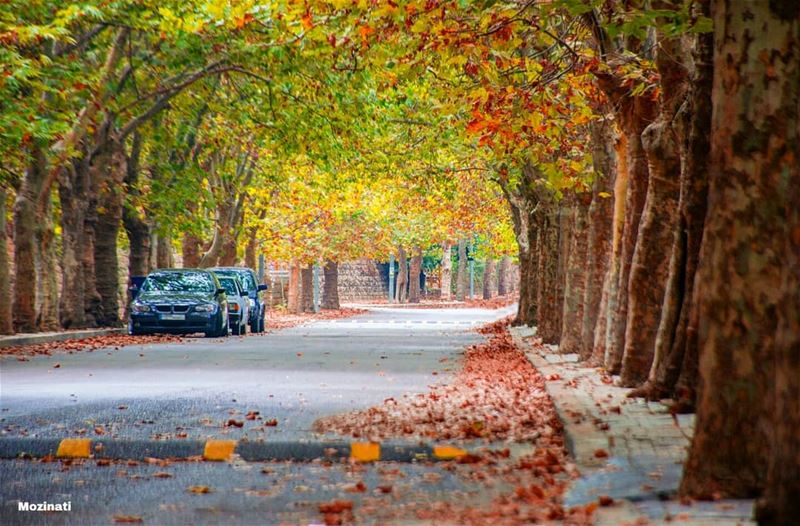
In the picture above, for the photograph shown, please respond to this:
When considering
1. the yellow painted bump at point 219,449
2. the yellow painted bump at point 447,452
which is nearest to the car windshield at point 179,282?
the yellow painted bump at point 219,449

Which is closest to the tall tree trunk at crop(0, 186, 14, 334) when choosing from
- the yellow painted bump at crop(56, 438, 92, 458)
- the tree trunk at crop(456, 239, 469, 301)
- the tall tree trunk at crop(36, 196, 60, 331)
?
the tall tree trunk at crop(36, 196, 60, 331)

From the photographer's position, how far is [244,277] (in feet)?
123

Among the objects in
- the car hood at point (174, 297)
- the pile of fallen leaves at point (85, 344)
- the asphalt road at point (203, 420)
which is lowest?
the pile of fallen leaves at point (85, 344)

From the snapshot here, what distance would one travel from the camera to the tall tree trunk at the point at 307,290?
61125 mm

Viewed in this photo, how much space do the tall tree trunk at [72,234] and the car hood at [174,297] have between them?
1.77 metres

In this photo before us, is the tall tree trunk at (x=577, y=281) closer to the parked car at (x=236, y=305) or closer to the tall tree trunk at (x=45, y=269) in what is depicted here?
the tall tree trunk at (x=45, y=269)

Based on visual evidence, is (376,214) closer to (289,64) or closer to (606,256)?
(289,64)

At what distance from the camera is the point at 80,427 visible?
439 inches

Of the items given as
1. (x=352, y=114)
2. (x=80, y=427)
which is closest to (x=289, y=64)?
(x=352, y=114)

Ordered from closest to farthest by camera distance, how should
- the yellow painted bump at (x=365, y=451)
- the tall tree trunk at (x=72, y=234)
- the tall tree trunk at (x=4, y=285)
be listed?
the yellow painted bump at (x=365, y=451) → the tall tree trunk at (x=4, y=285) → the tall tree trunk at (x=72, y=234)

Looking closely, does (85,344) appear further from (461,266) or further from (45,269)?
(461,266)

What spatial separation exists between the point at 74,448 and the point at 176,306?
69.4 feet

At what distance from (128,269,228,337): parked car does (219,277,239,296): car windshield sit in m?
1.85

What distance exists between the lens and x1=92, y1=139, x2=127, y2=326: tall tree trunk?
3272 centimetres
